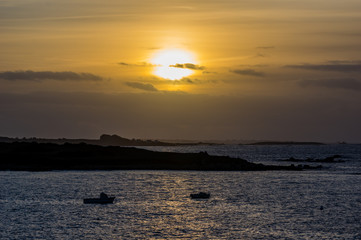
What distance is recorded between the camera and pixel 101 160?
141500mm

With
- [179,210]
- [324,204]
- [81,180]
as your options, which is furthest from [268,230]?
[81,180]

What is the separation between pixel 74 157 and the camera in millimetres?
144625

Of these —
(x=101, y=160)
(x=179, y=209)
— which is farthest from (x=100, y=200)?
(x=101, y=160)

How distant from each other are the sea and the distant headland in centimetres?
2629

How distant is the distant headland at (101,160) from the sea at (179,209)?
1035 inches

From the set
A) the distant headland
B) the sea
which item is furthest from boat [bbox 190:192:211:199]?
the distant headland

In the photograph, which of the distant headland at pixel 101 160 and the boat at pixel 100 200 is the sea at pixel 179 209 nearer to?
the boat at pixel 100 200

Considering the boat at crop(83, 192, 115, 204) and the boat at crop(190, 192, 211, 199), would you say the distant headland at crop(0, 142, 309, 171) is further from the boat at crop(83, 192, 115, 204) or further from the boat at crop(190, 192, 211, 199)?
the boat at crop(83, 192, 115, 204)

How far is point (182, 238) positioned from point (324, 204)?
29160 mm

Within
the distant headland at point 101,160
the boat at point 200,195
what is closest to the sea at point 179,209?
the boat at point 200,195

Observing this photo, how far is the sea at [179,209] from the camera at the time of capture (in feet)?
167

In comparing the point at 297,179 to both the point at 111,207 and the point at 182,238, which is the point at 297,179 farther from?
the point at 182,238

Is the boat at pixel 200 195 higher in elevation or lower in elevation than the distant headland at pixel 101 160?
lower

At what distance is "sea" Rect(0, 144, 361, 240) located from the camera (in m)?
51.0
